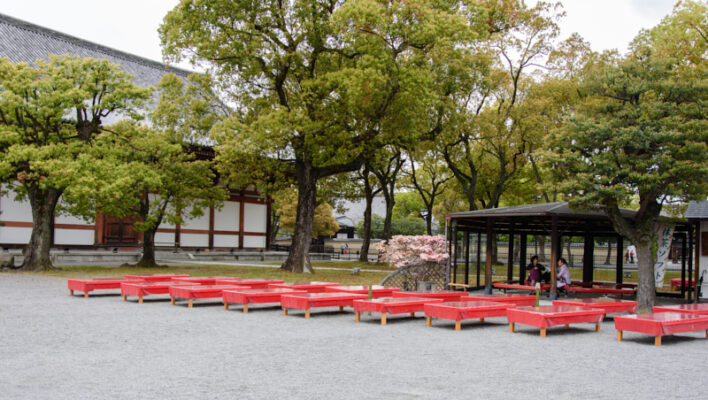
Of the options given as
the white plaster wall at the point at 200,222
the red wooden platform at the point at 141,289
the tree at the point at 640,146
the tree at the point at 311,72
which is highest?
the tree at the point at 311,72

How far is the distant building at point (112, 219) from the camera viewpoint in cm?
2539

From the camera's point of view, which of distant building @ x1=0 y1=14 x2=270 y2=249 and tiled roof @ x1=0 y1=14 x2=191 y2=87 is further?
tiled roof @ x1=0 y1=14 x2=191 y2=87

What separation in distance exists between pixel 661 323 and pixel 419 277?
30.3 feet

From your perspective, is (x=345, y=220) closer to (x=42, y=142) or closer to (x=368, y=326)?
(x=42, y=142)

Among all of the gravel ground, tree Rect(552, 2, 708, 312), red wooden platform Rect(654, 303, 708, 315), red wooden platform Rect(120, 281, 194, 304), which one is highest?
tree Rect(552, 2, 708, 312)

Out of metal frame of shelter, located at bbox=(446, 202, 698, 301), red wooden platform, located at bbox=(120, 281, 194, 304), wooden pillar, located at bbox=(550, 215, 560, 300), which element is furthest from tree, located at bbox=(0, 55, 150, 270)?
wooden pillar, located at bbox=(550, 215, 560, 300)

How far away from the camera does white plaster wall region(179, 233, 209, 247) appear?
31.6 m

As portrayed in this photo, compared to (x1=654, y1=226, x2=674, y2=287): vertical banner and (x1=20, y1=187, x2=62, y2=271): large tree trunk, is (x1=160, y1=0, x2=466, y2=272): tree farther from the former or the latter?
(x1=654, y1=226, x2=674, y2=287): vertical banner

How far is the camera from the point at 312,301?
12180 millimetres

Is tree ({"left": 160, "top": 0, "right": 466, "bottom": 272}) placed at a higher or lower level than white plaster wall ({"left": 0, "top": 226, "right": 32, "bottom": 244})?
higher

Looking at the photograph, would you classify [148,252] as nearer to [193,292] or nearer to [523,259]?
[193,292]

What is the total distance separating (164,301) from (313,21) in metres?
12.2

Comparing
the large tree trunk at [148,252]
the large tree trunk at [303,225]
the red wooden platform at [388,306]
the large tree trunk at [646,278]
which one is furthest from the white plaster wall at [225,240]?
the large tree trunk at [646,278]

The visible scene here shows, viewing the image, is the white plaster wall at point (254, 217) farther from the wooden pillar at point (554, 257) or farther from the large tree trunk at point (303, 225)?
the wooden pillar at point (554, 257)
